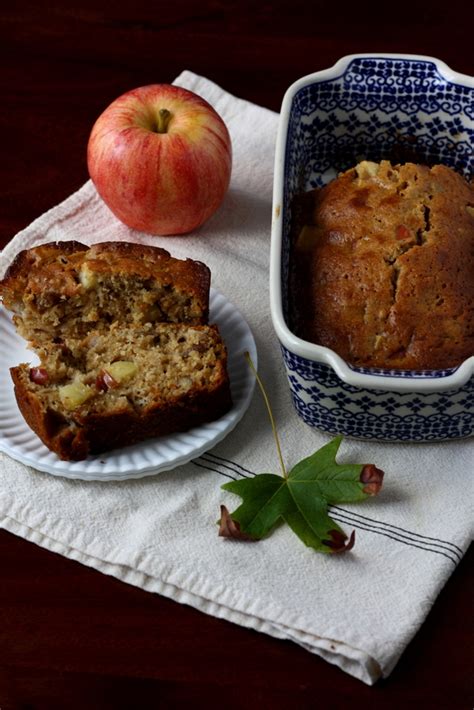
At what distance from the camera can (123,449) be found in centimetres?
242

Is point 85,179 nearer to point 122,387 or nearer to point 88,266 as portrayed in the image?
point 88,266

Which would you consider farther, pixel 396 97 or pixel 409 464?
pixel 396 97

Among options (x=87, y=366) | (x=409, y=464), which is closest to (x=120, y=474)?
(x=87, y=366)

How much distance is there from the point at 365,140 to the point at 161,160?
0.59 metres

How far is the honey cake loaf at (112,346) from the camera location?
2.38 metres

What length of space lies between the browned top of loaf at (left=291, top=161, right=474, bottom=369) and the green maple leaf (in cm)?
25

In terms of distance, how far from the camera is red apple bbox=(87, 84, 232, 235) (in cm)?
284

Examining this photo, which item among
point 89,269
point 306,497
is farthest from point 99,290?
point 306,497

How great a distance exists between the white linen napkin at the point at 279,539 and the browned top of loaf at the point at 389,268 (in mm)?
247

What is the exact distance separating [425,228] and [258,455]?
2.27 feet

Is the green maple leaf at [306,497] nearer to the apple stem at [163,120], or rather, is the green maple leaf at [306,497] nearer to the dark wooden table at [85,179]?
the dark wooden table at [85,179]

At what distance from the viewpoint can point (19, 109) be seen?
3418 mm

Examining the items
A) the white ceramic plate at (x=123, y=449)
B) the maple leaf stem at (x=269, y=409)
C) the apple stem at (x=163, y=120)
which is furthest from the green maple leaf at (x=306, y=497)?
the apple stem at (x=163, y=120)

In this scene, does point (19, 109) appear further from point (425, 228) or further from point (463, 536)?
point (463, 536)
